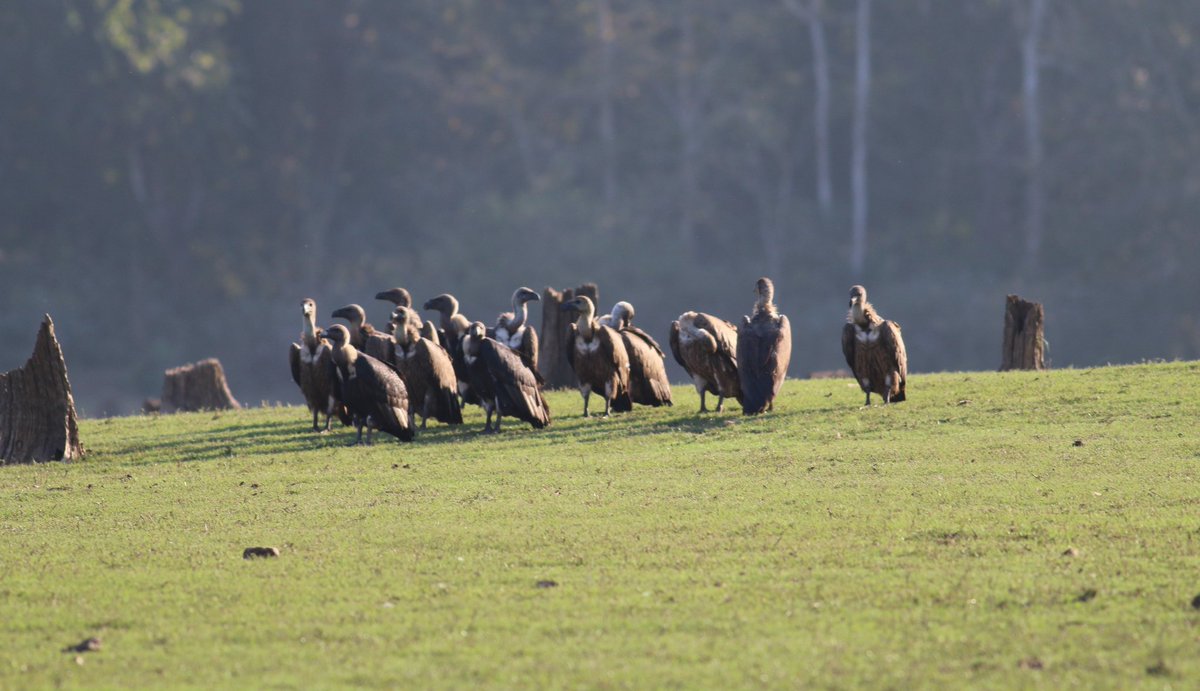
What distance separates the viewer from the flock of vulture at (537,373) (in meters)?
16.3

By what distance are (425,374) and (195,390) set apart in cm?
737

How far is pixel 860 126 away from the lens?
55062mm

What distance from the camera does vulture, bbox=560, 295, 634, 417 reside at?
58.1 feet

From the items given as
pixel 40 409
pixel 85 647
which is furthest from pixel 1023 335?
pixel 85 647

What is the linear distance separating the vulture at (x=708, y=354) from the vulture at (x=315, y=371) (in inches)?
136

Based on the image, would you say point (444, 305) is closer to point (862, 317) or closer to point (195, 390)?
point (195, 390)

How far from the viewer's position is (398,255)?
56406 millimetres

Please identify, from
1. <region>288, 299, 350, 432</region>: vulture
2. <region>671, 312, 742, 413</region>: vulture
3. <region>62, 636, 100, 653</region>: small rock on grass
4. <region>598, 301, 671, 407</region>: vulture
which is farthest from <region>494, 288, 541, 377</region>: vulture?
<region>62, 636, 100, 653</region>: small rock on grass

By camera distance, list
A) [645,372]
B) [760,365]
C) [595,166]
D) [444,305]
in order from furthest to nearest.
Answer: [595,166], [444,305], [645,372], [760,365]

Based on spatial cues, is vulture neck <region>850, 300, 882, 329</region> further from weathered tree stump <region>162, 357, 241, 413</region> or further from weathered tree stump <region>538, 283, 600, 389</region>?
weathered tree stump <region>162, 357, 241, 413</region>

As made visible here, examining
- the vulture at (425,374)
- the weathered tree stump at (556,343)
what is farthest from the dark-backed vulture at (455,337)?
the weathered tree stump at (556,343)

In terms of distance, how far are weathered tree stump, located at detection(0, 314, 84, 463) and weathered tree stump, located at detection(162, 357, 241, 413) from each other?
23.9ft

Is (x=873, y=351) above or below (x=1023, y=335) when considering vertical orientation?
below

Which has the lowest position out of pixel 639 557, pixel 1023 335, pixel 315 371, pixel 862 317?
pixel 639 557
